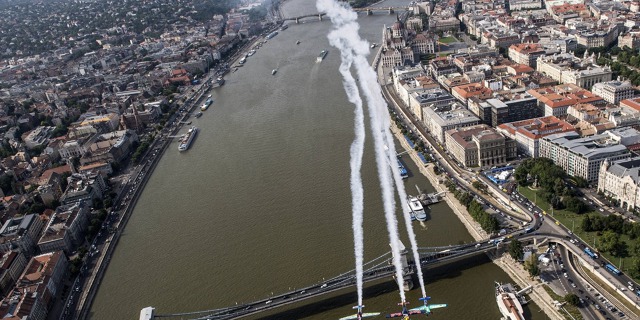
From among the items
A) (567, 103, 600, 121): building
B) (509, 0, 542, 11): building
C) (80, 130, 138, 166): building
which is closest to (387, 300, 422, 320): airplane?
(567, 103, 600, 121): building

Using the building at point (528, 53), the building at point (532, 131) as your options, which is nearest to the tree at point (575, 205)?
the building at point (532, 131)

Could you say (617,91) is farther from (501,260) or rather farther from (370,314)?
(370,314)

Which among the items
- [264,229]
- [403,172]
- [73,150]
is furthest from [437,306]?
[73,150]

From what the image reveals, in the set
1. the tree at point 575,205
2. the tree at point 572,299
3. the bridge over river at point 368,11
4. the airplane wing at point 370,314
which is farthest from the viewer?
the bridge over river at point 368,11

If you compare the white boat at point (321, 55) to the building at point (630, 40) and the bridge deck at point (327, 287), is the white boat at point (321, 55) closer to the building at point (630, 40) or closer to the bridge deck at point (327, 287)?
the building at point (630, 40)

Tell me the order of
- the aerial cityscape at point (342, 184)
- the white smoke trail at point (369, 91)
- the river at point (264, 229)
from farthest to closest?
the white smoke trail at point (369, 91)
the river at point (264, 229)
the aerial cityscape at point (342, 184)

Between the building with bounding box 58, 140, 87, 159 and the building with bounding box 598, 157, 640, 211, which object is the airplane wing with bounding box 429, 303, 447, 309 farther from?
the building with bounding box 58, 140, 87, 159

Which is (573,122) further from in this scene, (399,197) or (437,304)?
(437,304)
